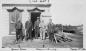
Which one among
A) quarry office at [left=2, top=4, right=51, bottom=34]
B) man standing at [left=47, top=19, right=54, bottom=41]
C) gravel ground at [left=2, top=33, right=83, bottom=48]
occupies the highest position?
quarry office at [left=2, top=4, right=51, bottom=34]

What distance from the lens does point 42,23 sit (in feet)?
10.4

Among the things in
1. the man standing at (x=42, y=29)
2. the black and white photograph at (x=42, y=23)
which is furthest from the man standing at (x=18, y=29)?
the man standing at (x=42, y=29)

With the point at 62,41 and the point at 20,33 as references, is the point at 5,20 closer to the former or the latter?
→ the point at 20,33

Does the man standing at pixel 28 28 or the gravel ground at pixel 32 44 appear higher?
the man standing at pixel 28 28

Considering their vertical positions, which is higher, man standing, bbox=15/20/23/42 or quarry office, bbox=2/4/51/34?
quarry office, bbox=2/4/51/34

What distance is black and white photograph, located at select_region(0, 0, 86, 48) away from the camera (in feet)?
10.3

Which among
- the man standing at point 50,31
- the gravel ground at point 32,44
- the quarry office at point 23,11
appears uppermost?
the quarry office at point 23,11

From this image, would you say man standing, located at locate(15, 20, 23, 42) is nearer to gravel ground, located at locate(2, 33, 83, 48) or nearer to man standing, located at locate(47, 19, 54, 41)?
gravel ground, located at locate(2, 33, 83, 48)

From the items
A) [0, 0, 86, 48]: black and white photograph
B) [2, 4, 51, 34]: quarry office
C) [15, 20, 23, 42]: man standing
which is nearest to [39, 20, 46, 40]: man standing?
[0, 0, 86, 48]: black and white photograph

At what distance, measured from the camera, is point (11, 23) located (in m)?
3.15

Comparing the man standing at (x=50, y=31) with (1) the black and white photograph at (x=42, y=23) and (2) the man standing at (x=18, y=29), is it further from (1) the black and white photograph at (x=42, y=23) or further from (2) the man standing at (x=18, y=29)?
(2) the man standing at (x=18, y=29)

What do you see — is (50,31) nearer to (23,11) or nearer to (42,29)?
(42,29)

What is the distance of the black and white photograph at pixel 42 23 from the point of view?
3143mm

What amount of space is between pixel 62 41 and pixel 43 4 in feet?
2.36
